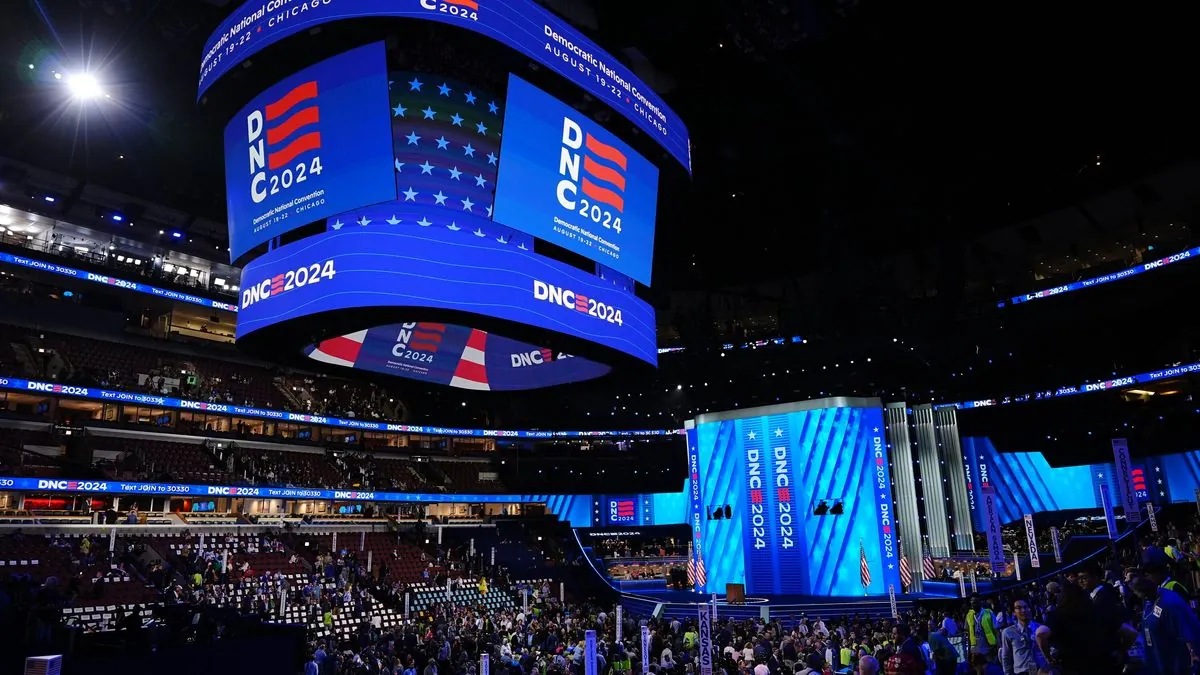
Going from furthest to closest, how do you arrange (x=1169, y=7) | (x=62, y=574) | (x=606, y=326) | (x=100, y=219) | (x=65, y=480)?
(x=100, y=219), (x=65, y=480), (x=62, y=574), (x=1169, y=7), (x=606, y=326)

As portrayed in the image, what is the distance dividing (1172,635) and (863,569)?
21.9 m

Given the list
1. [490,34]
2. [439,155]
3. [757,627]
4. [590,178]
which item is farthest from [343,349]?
[757,627]

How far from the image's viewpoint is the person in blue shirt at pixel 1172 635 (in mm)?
5043

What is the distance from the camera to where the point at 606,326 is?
36.3 feet

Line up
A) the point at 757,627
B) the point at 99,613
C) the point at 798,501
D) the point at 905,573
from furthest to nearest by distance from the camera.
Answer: the point at 798,501 → the point at 905,573 → the point at 99,613 → the point at 757,627

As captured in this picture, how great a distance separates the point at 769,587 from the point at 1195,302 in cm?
1907

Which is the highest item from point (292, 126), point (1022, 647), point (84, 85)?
point (84, 85)

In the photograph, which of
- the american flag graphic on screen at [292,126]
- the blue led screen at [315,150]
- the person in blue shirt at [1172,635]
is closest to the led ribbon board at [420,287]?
the blue led screen at [315,150]

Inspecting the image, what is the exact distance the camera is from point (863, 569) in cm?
2548

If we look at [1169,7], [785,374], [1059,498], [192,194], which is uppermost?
[192,194]

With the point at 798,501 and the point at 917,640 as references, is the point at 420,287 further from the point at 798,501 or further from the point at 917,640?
the point at 798,501

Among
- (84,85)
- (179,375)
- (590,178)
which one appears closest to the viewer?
(590,178)

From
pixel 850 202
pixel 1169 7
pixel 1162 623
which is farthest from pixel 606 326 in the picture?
pixel 850 202

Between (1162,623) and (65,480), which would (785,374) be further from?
(65,480)
